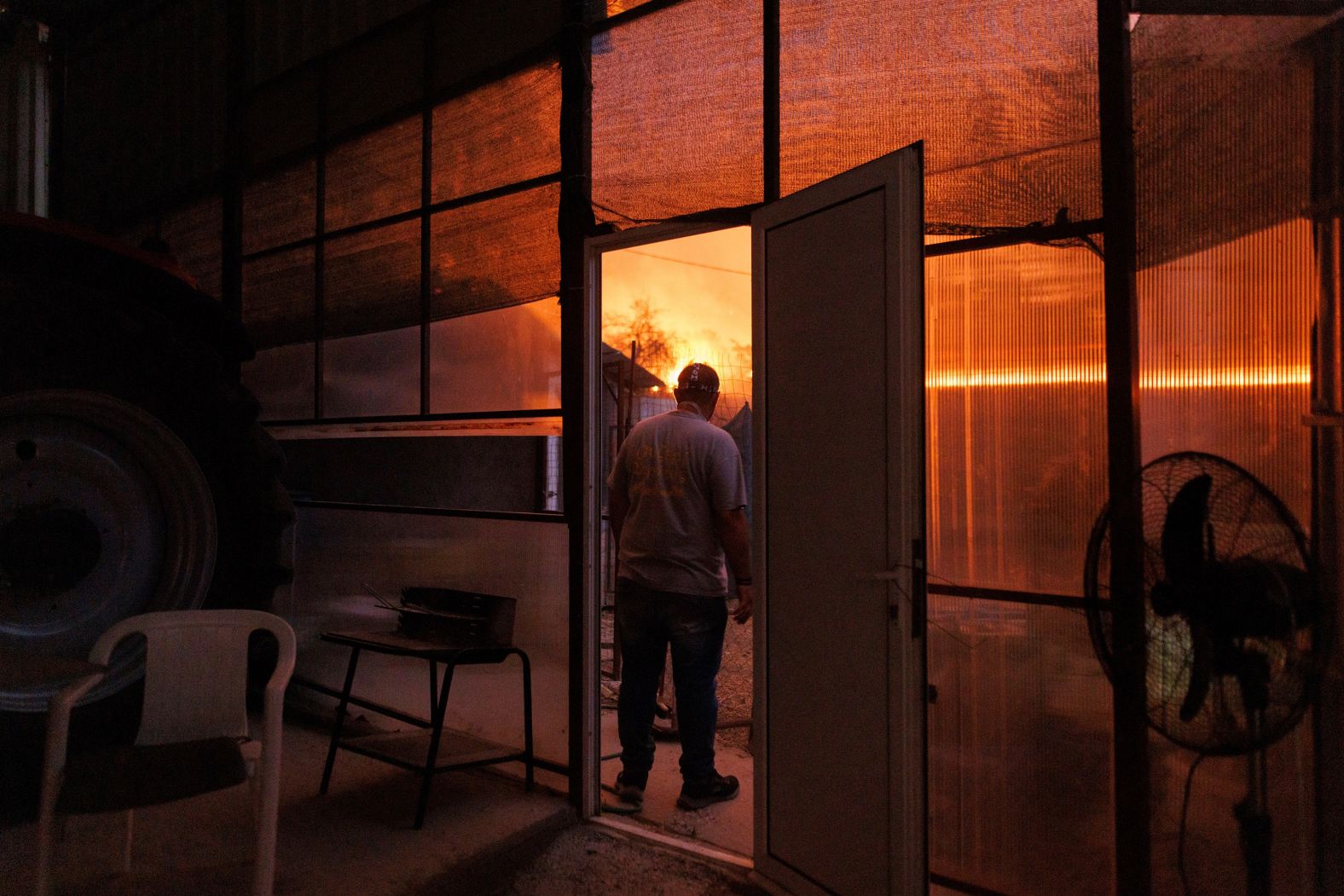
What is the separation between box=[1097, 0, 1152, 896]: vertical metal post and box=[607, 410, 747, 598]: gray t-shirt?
1518 millimetres

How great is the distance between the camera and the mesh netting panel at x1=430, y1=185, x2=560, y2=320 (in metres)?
3.58

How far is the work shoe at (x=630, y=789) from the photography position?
136 inches

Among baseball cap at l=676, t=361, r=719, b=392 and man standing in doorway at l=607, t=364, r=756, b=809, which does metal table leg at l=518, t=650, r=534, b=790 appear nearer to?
man standing in doorway at l=607, t=364, r=756, b=809

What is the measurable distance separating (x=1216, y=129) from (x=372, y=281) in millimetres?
3536

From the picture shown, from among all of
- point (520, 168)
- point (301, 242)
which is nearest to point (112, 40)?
point (301, 242)

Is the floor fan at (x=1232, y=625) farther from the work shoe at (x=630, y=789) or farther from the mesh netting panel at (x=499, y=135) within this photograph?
the mesh netting panel at (x=499, y=135)

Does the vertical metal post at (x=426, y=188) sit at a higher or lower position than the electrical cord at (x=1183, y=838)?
higher

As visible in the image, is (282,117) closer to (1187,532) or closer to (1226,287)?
(1226,287)

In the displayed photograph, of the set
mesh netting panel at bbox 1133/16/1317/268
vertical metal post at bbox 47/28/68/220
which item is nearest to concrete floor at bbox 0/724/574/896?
mesh netting panel at bbox 1133/16/1317/268

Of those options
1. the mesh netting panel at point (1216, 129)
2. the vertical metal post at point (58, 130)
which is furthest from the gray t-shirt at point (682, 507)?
the vertical metal post at point (58, 130)

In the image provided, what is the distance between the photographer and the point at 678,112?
319 centimetres

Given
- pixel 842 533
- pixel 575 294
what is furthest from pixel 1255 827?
pixel 575 294

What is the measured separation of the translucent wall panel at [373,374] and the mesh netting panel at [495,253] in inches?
11.3

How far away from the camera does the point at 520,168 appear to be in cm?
368
